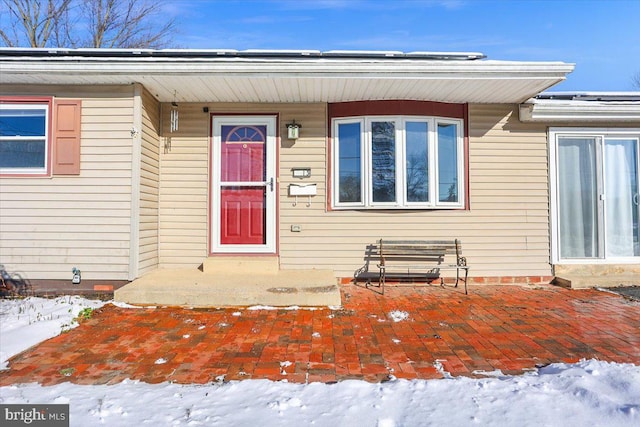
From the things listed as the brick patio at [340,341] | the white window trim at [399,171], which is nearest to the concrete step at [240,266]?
the brick patio at [340,341]

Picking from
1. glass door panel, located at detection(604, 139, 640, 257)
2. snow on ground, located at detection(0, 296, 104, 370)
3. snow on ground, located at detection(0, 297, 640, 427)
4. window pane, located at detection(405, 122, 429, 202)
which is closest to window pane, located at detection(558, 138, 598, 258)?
glass door panel, located at detection(604, 139, 640, 257)

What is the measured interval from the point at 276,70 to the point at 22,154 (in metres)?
3.59

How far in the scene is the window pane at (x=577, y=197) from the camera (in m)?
5.77

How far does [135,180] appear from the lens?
4.88 m

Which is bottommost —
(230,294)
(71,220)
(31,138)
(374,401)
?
(374,401)

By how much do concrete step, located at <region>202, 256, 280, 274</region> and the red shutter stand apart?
2.13 m

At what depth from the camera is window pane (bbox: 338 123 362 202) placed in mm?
5633

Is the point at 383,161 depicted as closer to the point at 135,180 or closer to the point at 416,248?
the point at 416,248

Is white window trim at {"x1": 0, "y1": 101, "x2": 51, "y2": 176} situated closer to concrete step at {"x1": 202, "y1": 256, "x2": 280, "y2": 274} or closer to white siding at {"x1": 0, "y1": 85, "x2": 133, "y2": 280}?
white siding at {"x1": 0, "y1": 85, "x2": 133, "y2": 280}

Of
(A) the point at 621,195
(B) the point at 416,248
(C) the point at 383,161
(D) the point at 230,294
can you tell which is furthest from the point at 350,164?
(A) the point at 621,195

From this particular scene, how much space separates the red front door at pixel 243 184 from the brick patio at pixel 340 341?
154 centimetres

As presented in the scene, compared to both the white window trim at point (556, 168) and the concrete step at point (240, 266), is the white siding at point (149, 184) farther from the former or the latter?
the white window trim at point (556, 168)

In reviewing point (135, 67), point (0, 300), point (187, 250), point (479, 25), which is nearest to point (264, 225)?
point (187, 250)

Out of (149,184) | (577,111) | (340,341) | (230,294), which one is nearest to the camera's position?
(340,341)
